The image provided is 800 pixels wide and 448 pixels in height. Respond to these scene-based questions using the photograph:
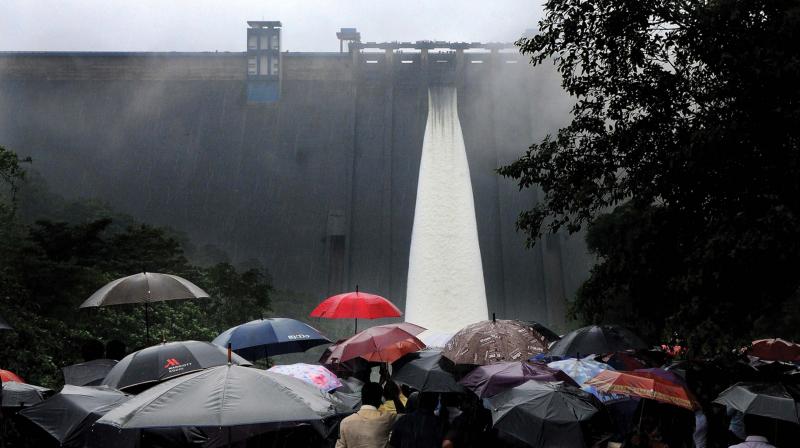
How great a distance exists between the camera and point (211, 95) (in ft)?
142

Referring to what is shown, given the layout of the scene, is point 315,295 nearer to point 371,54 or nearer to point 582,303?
point 371,54

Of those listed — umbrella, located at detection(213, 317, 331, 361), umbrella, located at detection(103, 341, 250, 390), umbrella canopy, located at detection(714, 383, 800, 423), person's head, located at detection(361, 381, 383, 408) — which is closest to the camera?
person's head, located at detection(361, 381, 383, 408)

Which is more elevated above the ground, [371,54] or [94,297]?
[371,54]

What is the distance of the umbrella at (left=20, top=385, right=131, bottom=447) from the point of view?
20.4 ft

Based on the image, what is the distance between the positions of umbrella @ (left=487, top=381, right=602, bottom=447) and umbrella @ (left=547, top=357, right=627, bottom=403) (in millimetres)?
1099

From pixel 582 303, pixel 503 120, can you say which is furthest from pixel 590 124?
pixel 503 120

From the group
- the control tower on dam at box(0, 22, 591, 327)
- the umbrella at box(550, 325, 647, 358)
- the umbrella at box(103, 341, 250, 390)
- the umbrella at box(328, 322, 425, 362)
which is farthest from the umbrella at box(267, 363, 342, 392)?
the control tower on dam at box(0, 22, 591, 327)

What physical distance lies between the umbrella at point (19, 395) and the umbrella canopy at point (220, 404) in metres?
3.48

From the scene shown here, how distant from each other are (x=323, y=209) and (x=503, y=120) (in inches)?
411

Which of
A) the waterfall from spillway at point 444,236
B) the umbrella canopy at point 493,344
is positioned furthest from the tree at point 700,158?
the waterfall from spillway at point 444,236

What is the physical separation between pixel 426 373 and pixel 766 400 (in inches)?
117

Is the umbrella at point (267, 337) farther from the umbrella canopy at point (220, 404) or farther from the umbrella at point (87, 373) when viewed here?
the umbrella canopy at point (220, 404)

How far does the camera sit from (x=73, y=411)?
6355mm

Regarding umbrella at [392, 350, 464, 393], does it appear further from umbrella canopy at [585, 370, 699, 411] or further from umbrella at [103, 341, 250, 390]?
umbrella at [103, 341, 250, 390]
